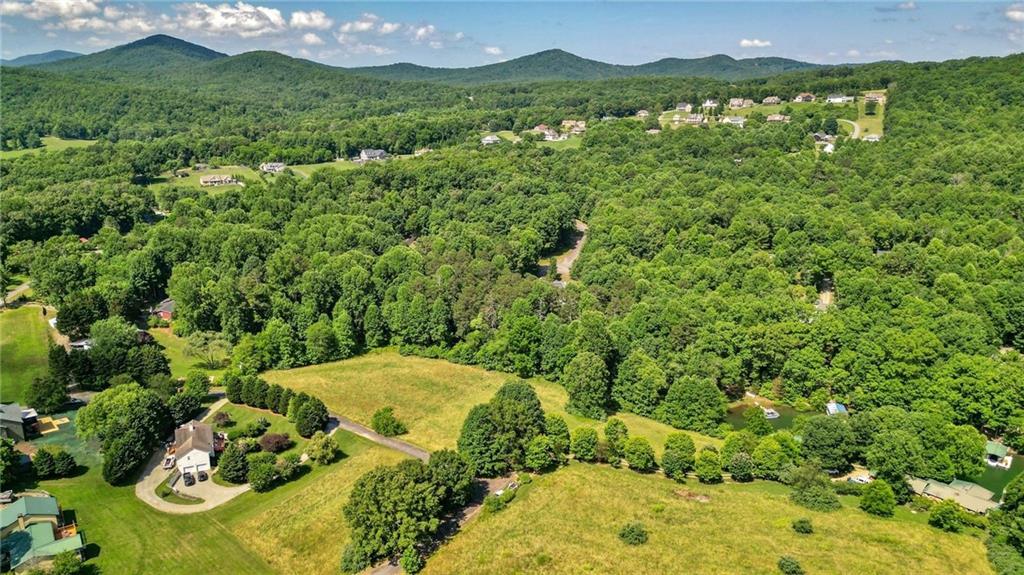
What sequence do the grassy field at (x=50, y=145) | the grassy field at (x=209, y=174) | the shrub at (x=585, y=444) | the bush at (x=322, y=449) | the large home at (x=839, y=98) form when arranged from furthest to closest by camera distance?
1. the large home at (x=839, y=98)
2. the grassy field at (x=50, y=145)
3. the grassy field at (x=209, y=174)
4. the bush at (x=322, y=449)
5. the shrub at (x=585, y=444)

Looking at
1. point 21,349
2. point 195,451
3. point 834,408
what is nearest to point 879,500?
point 834,408

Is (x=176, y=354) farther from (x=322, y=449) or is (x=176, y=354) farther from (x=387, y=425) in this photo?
(x=387, y=425)

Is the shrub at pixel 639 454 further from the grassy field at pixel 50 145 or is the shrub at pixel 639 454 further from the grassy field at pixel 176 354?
the grassy field at pixel 50 145

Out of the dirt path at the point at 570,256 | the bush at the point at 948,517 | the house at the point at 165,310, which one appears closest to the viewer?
the bush at the point at 948,517

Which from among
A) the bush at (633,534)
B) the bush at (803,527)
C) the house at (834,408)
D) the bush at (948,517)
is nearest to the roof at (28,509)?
the bush at (633,534)

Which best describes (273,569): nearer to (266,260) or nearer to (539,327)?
(539,327)

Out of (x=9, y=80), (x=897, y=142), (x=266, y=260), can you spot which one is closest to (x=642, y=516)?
(x=266, y=260)

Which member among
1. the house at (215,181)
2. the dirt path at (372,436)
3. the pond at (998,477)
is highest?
the house at (215,181)
